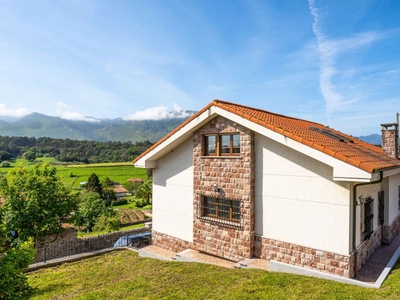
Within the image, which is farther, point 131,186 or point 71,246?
point 131,186

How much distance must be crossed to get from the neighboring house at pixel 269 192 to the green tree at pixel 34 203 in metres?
6.64

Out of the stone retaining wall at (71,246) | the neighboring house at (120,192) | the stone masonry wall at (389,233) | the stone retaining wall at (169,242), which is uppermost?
the stone masonry wall at (389,233)

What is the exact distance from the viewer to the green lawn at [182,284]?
725 centimetres

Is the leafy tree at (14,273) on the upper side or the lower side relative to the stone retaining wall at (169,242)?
upper

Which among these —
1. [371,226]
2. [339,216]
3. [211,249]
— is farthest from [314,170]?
[211,249]

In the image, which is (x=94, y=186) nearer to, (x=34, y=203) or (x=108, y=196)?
(x=108, y=196)

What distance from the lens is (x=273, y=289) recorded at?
750 centimetres

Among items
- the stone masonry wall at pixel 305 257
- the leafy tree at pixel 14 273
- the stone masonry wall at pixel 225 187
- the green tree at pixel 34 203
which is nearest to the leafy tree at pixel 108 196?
the green tree at pixel 34 203

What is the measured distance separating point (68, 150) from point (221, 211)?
143m

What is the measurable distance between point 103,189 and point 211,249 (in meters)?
54.3

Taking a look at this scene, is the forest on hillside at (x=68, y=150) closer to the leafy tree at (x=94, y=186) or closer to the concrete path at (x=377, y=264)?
the leafy tree at (x=94, y=186)

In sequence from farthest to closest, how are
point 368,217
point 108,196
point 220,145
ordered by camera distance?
point 108,196 → point 220,145 → point 368,217

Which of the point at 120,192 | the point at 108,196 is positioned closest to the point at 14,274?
the point at 108,196

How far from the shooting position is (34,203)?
15367 millimetres
